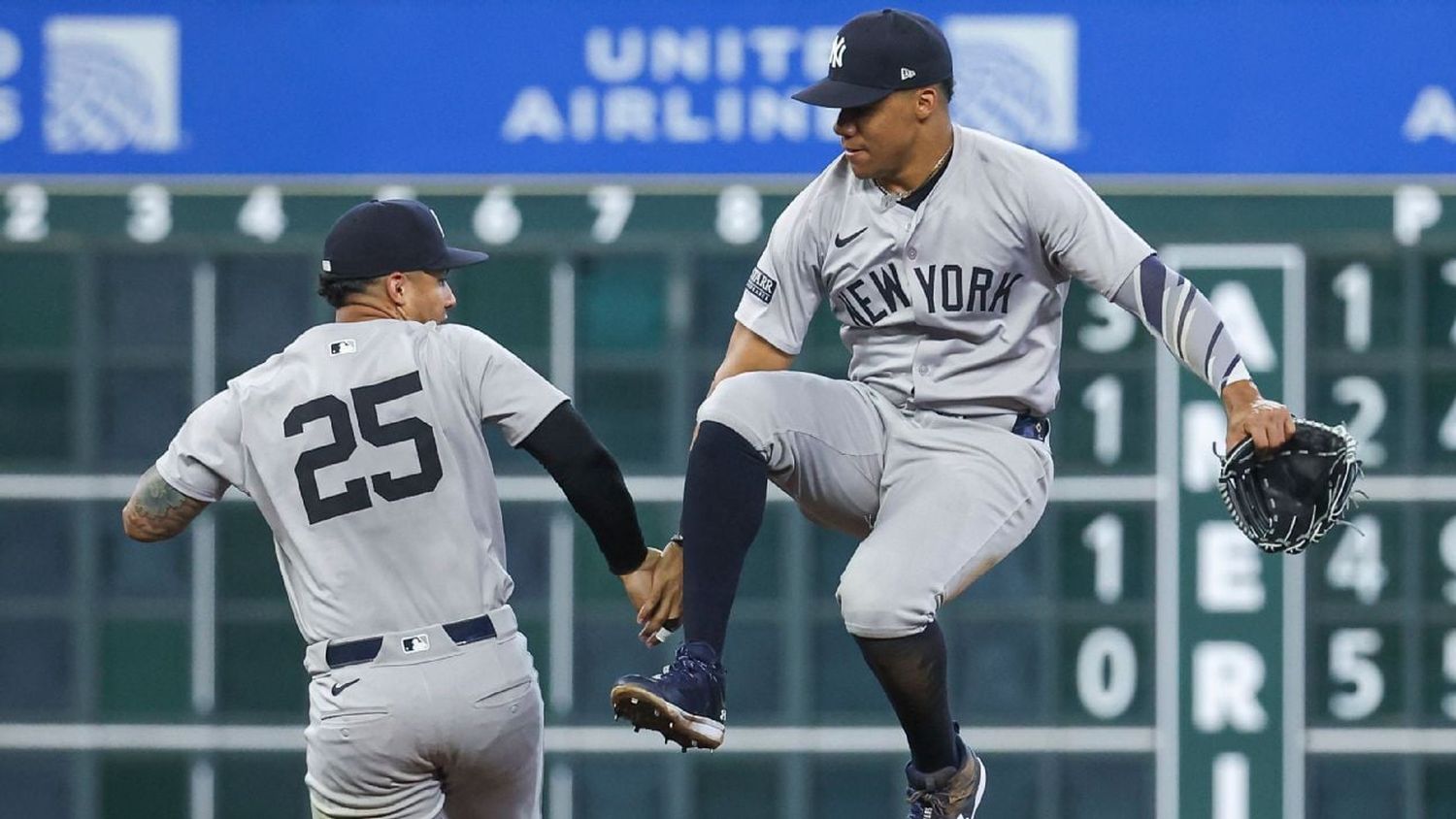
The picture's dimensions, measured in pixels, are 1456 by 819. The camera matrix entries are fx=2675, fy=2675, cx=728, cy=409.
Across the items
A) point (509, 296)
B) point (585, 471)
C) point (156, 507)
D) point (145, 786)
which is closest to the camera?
point (585, 471)

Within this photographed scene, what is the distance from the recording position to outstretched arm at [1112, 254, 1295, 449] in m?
4.70

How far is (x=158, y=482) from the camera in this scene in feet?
17.0

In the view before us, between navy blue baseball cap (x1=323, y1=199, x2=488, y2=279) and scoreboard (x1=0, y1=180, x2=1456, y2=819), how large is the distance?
10.8 feet

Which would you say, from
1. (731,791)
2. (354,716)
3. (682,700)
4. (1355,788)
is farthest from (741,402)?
(1355,788)

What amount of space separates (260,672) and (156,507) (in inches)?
138

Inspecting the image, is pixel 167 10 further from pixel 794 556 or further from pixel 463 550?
pixel 463 550

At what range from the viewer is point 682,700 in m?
4.59

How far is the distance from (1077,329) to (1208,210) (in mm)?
568

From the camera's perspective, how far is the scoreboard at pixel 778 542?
8477 mm

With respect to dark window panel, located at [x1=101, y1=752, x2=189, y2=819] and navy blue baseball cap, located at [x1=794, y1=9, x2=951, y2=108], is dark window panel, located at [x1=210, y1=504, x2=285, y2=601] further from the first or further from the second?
navy blue baseball cap, located at [x1=794, y1=9, x2=951, y2=108]

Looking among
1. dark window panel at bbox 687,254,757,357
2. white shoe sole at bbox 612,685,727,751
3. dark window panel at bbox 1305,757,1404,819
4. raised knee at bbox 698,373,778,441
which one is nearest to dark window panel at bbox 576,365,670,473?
dark window panel at bbox 687,254,757,357

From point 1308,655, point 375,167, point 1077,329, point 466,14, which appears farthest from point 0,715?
point 1308,655

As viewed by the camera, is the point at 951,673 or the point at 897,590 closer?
the point at 897,590

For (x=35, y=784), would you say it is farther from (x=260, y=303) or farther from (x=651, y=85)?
(x=651, y=85)
